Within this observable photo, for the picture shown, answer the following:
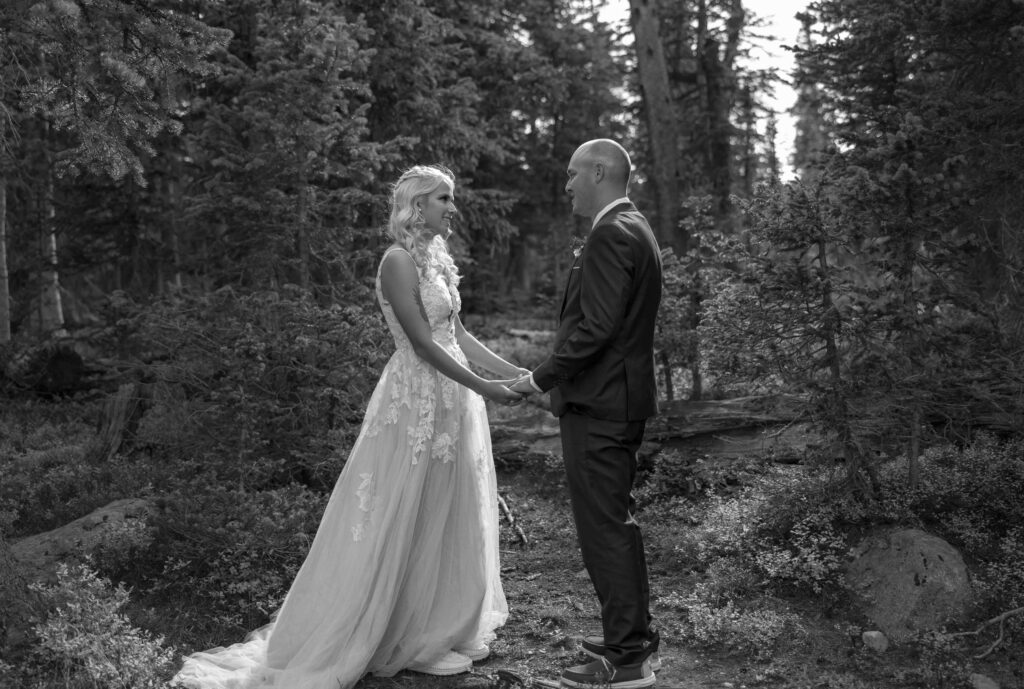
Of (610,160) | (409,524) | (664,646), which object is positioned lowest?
(664,646)

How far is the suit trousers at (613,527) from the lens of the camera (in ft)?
15.5

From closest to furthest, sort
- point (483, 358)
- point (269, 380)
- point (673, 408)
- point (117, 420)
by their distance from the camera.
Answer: point (483, 358) → point (269, 380) → point (673, 408) → point (117, 420)

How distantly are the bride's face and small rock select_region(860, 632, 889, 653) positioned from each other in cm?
355

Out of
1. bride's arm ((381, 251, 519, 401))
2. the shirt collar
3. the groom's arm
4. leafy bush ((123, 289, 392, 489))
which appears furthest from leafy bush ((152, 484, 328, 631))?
the shirt collar

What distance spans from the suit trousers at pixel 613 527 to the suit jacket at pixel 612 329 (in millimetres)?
115

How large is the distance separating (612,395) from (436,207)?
164 centimetres

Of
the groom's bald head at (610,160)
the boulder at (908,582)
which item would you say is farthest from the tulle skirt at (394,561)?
the boulder at (908,582)

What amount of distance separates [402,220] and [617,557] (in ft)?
7.62

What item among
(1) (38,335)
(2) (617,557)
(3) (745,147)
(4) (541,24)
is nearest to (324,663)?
(2) (617,557)

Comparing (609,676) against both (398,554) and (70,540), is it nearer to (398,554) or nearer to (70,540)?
(398,554)

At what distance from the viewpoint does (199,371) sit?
8.61 m

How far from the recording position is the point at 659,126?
583 inches

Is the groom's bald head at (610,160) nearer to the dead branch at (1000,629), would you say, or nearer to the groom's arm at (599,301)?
the groom's arm at (599,301)

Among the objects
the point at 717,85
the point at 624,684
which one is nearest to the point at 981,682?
the point at 624,684
